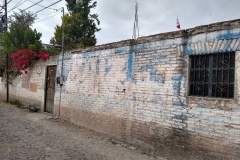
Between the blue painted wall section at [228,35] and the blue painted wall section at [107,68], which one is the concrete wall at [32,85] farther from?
the blue painted wall section at [228,35]

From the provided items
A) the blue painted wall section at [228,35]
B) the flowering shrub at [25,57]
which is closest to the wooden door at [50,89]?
the flowering shrub at [25,57]

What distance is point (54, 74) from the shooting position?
387 inches

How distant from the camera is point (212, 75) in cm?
444

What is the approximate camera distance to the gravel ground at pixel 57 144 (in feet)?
16.0

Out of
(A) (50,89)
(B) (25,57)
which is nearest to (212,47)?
(A) (50,89)

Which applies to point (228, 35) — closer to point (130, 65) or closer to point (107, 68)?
point (130, 65)

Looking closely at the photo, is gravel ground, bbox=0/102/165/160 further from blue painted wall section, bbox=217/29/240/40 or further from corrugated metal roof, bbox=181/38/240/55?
blue painted wall section, bbox=217/29/240/40

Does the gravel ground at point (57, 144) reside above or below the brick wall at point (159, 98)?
below

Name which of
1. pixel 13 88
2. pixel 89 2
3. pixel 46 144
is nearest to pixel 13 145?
pixel 46 144

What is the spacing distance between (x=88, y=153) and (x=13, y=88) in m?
10.3

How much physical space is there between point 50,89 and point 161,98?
6361 mm

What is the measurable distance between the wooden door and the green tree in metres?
5.34

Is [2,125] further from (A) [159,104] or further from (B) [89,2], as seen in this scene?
(B) [89,2]

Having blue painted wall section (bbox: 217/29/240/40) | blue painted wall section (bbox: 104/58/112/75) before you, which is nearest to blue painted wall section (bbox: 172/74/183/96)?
blue painted wall section (bbox: 217/29/240/40)
